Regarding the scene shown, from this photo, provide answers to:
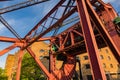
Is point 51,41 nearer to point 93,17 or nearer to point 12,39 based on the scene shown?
point 12,39

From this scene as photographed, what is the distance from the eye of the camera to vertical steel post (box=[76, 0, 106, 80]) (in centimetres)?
587

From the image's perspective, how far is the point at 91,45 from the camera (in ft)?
21.6

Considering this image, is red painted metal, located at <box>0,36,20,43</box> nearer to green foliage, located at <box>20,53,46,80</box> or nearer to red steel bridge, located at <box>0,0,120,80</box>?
red steel bridge, located at <box>0,0,120,80</box>

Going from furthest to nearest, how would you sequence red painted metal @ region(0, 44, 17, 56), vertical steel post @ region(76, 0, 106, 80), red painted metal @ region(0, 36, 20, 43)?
red painted metal @ region(0, 36, 20, 43)
red painted metal @ region(0, 44, 17, 56)
vertical steel post @ region(76, 0, 106, 80)

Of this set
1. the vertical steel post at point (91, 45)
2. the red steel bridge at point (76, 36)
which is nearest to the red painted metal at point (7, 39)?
the red steel bridge at point (76, 36)

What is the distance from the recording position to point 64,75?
639 inches

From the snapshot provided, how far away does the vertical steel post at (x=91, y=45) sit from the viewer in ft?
19.2

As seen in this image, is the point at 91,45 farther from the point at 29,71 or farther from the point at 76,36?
the point at 29,71

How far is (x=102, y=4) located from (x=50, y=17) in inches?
170

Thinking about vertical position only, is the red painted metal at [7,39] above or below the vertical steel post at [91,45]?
above

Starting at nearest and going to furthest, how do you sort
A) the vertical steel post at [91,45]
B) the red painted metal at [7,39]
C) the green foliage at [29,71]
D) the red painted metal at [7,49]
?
the vertical steel post at [91,45] < the red painted metal at [7,49] < the red painted metal at [7,39] < the green foliage at [29,71]

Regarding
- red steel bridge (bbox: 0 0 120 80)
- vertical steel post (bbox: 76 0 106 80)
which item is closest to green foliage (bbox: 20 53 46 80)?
red steel bridge (bbox: 0 0 120 80)

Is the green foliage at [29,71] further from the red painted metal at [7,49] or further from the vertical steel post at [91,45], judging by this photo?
the vertical steel post at [91,45]

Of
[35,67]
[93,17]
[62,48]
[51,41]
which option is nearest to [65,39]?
[62,48]
